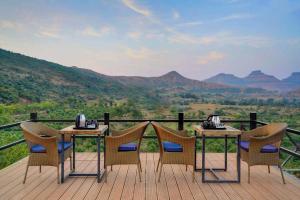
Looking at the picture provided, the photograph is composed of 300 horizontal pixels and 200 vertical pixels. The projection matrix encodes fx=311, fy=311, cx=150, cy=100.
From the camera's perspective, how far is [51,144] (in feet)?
14.9

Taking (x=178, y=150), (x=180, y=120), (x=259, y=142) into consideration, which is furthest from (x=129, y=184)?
(x=180, y=120)

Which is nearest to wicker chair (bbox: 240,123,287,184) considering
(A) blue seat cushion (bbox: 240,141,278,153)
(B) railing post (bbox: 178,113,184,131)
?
(A) blue seat cushion (bbox: 240,141,278,153)

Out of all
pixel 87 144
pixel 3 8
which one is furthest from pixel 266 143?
pixel 3 8

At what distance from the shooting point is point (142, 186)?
14.5 ft

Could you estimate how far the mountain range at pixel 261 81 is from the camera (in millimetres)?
16102

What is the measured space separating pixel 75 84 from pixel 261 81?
10333mm

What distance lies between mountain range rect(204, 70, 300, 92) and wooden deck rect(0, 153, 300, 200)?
36.5ft

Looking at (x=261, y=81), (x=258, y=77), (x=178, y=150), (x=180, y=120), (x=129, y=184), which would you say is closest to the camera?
(x=129, y=184)

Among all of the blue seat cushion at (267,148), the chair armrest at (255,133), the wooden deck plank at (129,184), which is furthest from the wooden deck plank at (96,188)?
the chair armrest at (255,133)

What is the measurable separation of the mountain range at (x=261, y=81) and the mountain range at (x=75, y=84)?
0.60ft

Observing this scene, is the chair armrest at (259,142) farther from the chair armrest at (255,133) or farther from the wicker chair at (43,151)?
the wicker chair at (43,151)

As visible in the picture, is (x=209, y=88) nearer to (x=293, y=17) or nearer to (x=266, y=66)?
(x=266, y=66)

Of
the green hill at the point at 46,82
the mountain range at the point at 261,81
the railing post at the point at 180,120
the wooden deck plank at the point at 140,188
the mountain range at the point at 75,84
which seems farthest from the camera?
the mountain range at the point at 261,81

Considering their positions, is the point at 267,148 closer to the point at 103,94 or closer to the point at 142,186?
the point at 142,186
